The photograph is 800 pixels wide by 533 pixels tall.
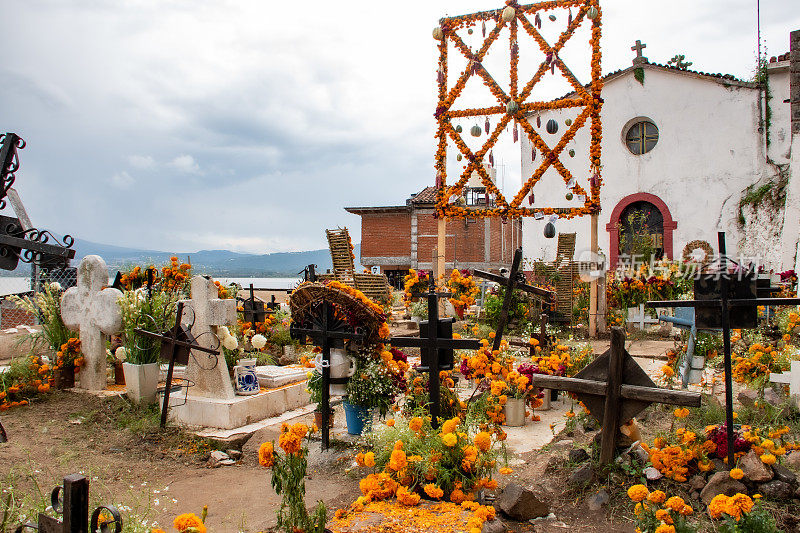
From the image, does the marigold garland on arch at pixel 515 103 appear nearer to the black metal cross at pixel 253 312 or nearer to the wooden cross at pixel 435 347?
the black metal cross at pixel 253 312

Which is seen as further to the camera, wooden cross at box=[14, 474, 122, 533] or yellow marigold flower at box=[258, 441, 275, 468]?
yellow marigold flower at box=[258, 441, 275, 468]

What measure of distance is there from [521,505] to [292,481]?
1356 mm

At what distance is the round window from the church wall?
221 millimetres

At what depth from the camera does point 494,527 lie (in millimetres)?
3053

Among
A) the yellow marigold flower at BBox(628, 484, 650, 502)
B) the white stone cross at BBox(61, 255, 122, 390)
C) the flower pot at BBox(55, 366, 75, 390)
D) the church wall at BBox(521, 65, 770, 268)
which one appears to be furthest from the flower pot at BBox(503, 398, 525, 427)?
the church wall at BBox(521, 65, 770, 268)

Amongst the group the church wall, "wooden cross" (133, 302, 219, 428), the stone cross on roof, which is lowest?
"wooden cross" (133, 302, 219, 428)

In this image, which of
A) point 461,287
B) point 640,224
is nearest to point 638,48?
point 640,224

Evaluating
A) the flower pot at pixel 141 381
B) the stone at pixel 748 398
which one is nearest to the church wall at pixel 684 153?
the stone at pixel 748 398

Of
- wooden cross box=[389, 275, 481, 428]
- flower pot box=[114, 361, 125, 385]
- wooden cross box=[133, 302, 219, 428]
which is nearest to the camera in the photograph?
wooden cross box=[389, 275, 481, 428]

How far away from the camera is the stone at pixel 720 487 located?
3289mm

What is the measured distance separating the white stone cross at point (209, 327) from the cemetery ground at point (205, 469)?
59 centimetres

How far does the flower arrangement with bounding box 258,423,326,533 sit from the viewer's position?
295 cm

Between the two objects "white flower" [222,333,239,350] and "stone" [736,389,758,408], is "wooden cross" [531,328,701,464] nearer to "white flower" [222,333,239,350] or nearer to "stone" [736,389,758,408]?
"stone" [736,389,758,408]

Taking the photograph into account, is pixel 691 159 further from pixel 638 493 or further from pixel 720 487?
pixel 638 493
